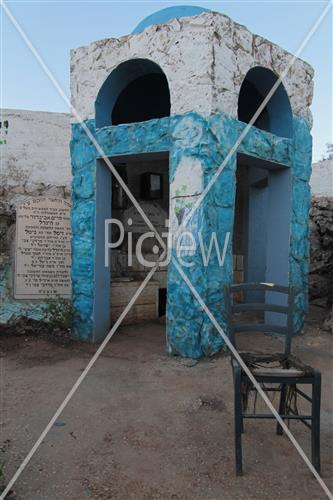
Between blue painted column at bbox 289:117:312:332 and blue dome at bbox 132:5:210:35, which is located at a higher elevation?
blue dome at bbox 132:5:210:35

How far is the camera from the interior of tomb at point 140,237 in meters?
6.99

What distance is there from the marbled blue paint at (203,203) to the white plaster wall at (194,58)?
25 centimetres

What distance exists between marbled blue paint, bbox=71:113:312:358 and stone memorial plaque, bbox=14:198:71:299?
2.11 ft

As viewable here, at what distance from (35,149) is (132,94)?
265 centimetres

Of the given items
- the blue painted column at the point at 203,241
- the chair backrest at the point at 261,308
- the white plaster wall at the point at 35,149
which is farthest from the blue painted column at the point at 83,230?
the chair backrest at the point at 261,308

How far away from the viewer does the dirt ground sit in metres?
2.48

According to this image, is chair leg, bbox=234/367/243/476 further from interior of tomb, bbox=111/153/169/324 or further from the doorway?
interior of tomb, bbox=111/153/169/324

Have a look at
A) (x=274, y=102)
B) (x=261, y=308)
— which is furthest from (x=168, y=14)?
(x=261, y=308)

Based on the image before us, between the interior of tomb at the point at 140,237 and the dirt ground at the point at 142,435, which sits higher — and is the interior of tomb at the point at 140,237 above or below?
above

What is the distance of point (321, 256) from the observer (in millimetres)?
8570

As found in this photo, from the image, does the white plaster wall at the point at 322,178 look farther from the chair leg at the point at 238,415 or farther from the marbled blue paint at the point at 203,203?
the chair leg at the point at 238,415

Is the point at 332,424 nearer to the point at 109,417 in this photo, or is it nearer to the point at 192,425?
the point at 192,425

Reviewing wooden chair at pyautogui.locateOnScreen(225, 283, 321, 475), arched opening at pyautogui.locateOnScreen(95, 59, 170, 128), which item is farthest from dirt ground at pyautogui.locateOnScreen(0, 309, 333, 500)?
arched opening at pyautogui.locateOnScreen(95, 59, 170, 128)

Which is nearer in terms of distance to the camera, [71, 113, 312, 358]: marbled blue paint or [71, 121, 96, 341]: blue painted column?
[71, 113, 312, 358]: marbled blue paint
